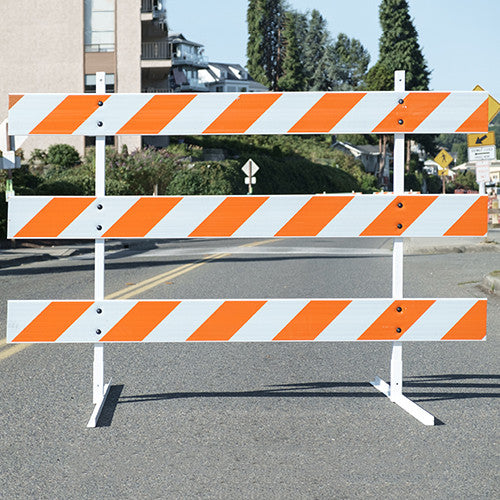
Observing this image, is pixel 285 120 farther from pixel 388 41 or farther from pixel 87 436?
pixel 388 41

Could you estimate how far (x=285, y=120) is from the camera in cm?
530

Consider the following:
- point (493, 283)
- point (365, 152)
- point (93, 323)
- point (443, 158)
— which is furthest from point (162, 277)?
point (365, 152)

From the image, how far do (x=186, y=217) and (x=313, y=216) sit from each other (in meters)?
0.78

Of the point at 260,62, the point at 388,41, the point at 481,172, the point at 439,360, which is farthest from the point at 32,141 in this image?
the point at 260,62

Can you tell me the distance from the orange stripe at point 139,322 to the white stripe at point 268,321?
0.48 metres

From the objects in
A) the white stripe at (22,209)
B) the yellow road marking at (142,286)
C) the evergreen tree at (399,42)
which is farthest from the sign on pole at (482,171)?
the evergreen tree at (399,42)

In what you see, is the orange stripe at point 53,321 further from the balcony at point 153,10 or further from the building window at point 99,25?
the balcony at point 153,10

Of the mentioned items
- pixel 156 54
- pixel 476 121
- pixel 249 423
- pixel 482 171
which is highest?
pixel 156 54

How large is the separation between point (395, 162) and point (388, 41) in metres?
91.2

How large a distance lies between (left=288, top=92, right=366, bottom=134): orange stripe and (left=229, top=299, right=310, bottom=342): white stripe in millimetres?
1093

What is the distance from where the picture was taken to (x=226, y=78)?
122m

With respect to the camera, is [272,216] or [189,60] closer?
[272,216]

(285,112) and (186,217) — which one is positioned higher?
(285,112)

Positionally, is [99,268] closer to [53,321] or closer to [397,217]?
[53,321]
